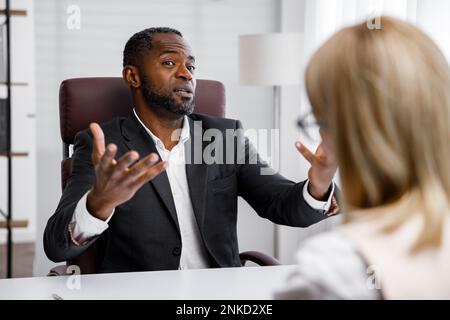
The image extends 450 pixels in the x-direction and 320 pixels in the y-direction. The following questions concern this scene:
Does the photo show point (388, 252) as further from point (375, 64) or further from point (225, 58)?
point (225, 58)

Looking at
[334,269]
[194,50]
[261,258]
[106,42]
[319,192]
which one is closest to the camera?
[334,269]

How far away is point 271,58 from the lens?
9.40ft

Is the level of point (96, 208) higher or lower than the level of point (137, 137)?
lower

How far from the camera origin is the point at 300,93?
341 cm

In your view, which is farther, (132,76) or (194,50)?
(194,50)

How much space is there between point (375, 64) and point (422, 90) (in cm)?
6

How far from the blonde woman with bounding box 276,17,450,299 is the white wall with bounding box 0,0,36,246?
3.40 meters

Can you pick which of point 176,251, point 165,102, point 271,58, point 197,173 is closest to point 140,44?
point 165,102

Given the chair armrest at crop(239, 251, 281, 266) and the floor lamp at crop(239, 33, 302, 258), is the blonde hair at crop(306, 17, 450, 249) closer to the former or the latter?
the chair armrest at crop(239, 251, 281, 266)

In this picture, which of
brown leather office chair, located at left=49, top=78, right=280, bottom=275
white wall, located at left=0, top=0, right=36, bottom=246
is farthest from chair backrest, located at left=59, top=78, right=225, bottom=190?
white wall, located at left=0, top=0, right=36, bottom=246

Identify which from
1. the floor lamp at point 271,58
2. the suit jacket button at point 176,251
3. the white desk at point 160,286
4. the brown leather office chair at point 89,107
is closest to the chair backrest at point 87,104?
the brown leather office chair at point 89,107

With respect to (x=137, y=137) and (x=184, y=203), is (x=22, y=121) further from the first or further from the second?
(x=184, y=203)
